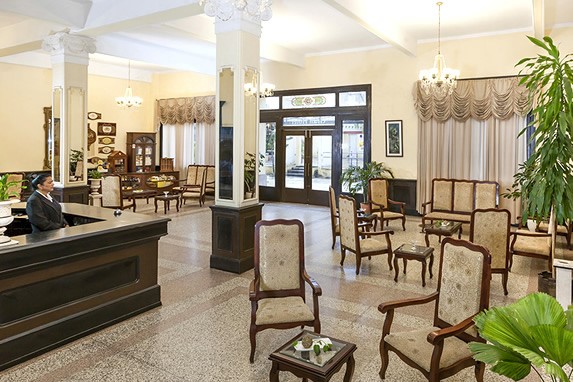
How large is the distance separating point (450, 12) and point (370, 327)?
646 centimetres

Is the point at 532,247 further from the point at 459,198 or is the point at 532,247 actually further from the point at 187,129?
the point at 187,129

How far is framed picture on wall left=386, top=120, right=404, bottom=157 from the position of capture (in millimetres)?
10562

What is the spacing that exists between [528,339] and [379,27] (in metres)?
7.10

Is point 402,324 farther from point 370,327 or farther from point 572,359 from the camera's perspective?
point 572,359

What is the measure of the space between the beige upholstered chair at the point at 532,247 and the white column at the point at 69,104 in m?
7.60

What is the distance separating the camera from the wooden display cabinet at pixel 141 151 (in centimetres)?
1388

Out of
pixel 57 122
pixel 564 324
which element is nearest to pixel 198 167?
pixel 57 122

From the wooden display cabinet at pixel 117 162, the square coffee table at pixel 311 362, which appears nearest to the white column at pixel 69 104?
the wooden display cabinet at pixel 117 162

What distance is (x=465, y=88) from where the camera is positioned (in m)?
9.50

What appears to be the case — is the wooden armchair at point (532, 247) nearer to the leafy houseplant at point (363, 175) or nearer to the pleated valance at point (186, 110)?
the leafy houseplant at point (363, 175)

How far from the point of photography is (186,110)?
1402 centimetres

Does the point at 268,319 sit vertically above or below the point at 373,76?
below

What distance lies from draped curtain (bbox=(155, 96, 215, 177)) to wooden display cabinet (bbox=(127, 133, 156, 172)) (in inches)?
24.9

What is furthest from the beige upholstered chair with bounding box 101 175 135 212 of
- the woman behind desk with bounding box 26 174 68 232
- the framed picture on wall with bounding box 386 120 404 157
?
the framed picture on wall with bounding box 386 120 404 157
